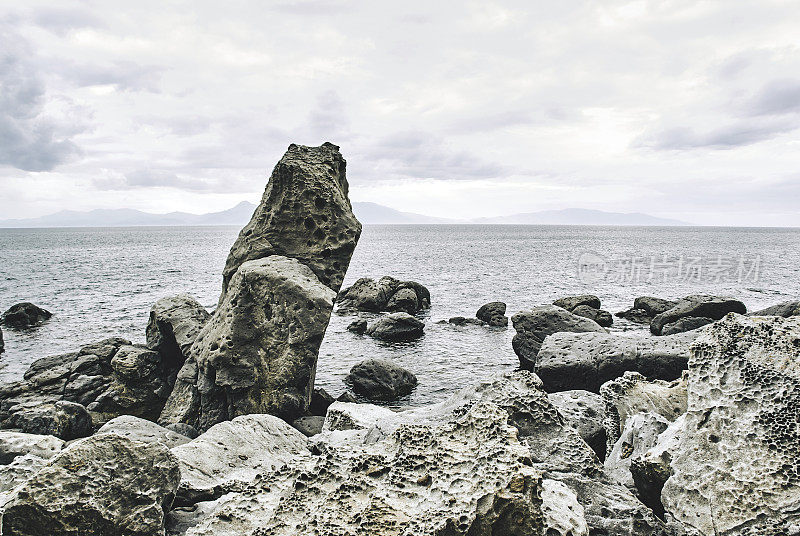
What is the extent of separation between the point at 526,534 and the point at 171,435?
29.6ft

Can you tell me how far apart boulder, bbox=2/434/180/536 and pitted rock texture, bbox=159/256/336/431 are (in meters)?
7.25

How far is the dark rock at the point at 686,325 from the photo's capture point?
24.2 m

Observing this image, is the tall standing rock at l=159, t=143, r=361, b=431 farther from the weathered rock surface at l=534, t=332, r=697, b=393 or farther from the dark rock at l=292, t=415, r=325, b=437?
the weathered rock surface at l=534, t=332, r=697, b=393

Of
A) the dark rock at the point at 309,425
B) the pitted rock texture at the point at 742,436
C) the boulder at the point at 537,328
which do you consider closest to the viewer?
the pitted rock texture at the point at 742,436

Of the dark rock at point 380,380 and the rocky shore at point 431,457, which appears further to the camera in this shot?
the dark rock at point 380,380

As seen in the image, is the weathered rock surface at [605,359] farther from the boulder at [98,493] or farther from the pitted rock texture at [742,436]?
the boulder at [98,493]

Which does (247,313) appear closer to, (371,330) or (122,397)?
(122,397)

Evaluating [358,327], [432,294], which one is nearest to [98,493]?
[358,327]

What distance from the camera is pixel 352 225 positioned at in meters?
15.6

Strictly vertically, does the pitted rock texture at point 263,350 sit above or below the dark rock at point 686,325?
above

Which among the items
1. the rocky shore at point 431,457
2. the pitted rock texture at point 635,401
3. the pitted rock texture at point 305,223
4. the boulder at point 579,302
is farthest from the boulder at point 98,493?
the boulder at point 579,302

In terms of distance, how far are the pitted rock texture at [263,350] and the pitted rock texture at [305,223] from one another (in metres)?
1.78

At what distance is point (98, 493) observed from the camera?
486 cm

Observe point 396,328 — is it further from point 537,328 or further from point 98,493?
point 98,493
